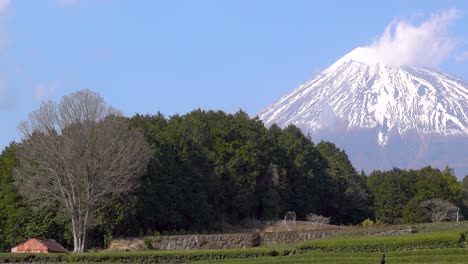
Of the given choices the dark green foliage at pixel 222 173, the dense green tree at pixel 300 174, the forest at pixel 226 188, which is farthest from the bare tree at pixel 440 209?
the dark green foliage at pixel 222 173

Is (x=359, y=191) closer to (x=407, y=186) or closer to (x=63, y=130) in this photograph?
(x=407, y=186)

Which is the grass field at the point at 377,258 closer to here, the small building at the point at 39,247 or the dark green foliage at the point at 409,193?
the small building at the point at 39,247

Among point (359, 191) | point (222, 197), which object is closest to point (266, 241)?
point (222, 197)

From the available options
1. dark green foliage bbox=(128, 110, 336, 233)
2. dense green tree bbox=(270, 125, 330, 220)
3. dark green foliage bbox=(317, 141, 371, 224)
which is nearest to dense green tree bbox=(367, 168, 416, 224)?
dark green foliage bbox=(317, 141, 371, 224)

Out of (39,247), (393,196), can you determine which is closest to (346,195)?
(393,196)

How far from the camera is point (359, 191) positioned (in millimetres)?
89375

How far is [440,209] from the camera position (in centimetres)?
8150

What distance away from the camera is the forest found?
174 ft

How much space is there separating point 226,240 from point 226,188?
22.9 meters

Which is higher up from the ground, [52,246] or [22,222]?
[22,222]

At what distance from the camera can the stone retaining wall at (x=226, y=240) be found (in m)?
47.2

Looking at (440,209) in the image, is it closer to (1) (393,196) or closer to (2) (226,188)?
(1) (393,196)

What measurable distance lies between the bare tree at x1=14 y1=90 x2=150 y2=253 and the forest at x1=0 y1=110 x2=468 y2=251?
139 cm

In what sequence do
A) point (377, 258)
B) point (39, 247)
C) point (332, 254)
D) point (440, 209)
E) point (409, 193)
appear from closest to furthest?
point (377, 258)
point (332, 254)
point (39, 247)
point (440, 209)
point (409, 193)
